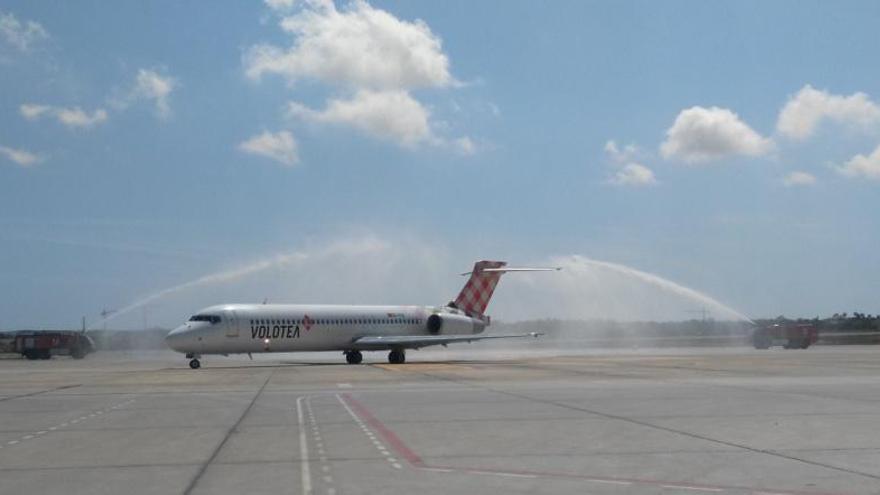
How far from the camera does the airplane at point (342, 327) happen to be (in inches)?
1925

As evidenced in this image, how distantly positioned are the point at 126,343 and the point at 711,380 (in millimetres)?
70965

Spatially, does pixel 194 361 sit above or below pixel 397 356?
above

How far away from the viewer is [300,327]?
5291 centimetres

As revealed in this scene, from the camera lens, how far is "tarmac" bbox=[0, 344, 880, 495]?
11562mm

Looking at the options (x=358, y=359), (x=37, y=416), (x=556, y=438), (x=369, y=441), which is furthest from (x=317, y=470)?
(x=358, y=359)

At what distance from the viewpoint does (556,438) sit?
1560 centimetres

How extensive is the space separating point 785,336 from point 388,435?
6864cm

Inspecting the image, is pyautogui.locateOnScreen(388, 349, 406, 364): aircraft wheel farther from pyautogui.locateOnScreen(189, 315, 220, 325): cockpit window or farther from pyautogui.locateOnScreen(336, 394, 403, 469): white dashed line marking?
pyautogui.locateOnScreen(336, 394, 403, 469): white dashed line marking

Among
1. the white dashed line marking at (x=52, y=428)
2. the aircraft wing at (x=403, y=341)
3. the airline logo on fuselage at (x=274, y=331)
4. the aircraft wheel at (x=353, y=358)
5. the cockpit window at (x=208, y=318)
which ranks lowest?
the white dashed line marking at (x=52, y=428)

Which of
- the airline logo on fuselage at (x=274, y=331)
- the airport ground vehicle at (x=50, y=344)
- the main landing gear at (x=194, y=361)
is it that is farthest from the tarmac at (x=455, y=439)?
the airport ground vehicle at (x=50, y=344)

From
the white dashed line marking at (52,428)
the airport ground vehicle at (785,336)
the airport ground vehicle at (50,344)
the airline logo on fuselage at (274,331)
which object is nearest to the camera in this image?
the white dashed line marking at (52,428)

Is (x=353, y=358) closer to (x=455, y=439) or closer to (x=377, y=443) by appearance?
(x=455, y=439)

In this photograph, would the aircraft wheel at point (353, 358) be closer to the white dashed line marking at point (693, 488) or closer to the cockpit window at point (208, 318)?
the cockpit window at point (208, 318)

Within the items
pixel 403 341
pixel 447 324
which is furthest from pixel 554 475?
pixel 447 324
